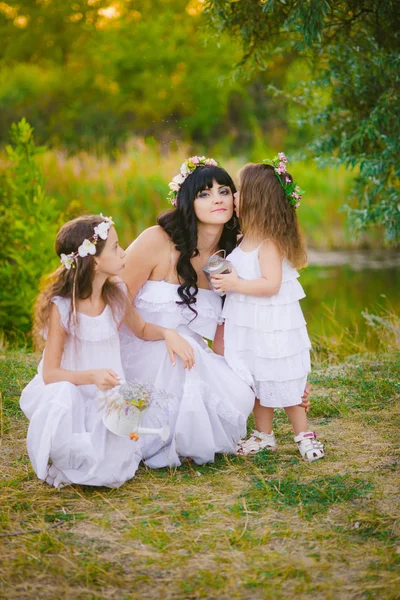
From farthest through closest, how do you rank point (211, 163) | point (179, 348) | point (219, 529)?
1. point (211, 163)
2. point (179, 348)
3. point (219, 529)

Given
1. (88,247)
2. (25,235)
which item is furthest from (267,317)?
(25,235)

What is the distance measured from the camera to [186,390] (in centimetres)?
344

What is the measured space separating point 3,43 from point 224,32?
1054 inches

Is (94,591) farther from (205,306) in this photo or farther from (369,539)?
(205,306)

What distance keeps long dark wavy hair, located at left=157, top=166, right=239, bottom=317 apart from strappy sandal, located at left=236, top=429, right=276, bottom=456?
0.67m

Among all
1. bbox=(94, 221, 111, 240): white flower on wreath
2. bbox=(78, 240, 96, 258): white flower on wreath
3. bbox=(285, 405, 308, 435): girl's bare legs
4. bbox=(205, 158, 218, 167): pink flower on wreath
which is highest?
bbox=(205, 158, 218, 167): pink flower on wreath

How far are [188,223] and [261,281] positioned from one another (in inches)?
20.2

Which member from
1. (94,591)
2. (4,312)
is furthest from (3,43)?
(94,591)

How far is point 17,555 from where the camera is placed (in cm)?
260

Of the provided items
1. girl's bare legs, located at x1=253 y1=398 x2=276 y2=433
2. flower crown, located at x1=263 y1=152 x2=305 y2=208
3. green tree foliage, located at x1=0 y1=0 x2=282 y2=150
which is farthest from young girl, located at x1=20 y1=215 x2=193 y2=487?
green tree foliage, located at x1=0 y1=0 x2=282 y2=150

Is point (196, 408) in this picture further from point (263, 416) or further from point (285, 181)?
point (285, 181)

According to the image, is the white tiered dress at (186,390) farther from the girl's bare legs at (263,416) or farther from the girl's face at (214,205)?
the girl's face at (214,205)

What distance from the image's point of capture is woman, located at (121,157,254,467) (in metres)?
3.46

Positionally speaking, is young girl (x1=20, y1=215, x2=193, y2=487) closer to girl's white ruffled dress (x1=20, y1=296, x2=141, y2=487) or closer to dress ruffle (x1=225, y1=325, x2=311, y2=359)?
girl's white ruffled dress (x1=20, y1=296, x2=141, y2=487)
